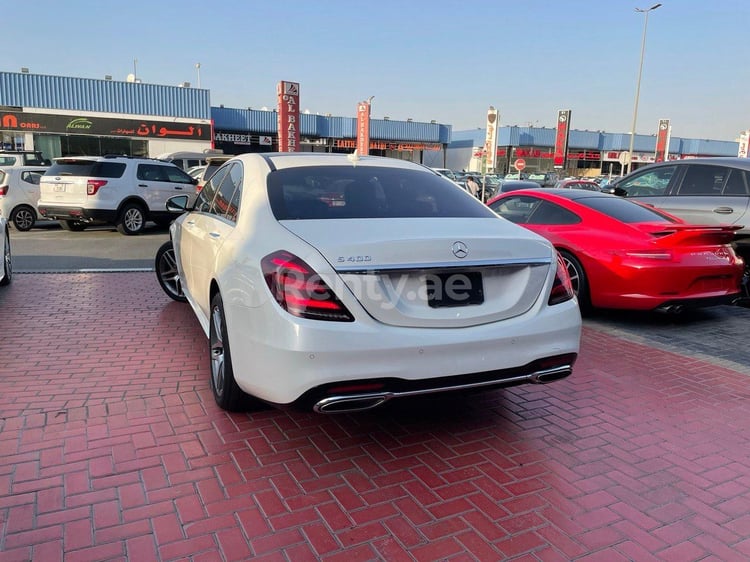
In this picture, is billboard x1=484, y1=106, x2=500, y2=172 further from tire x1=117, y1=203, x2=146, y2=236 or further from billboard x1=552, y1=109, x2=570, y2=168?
billboard x1=552, y1=109, x2=570, y2=168

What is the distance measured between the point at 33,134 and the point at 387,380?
35.2 m

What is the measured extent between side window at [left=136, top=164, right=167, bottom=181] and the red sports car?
432 inches

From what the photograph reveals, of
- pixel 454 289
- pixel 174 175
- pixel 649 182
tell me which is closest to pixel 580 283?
pixel 649 182

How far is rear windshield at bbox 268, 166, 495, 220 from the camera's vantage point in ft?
11.4

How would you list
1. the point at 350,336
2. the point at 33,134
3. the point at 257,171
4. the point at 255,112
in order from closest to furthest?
the point at 350,336, the point at 257,171, the point at 33,134, the point at 255,112

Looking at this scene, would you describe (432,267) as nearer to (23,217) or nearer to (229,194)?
(229,194)

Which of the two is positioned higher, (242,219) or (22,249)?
(242,219)

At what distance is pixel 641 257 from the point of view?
5.80 metres

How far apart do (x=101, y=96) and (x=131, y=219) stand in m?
22.4

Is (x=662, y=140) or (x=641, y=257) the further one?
(x=662, y=140)

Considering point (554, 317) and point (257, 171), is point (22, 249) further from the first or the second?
point (554, 317)

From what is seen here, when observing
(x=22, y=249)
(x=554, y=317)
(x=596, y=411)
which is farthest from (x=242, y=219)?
(x=22, y=249)

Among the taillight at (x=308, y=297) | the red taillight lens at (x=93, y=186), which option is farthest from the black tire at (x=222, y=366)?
the red taillight lens at (x=93, y=186)

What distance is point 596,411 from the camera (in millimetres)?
3941
